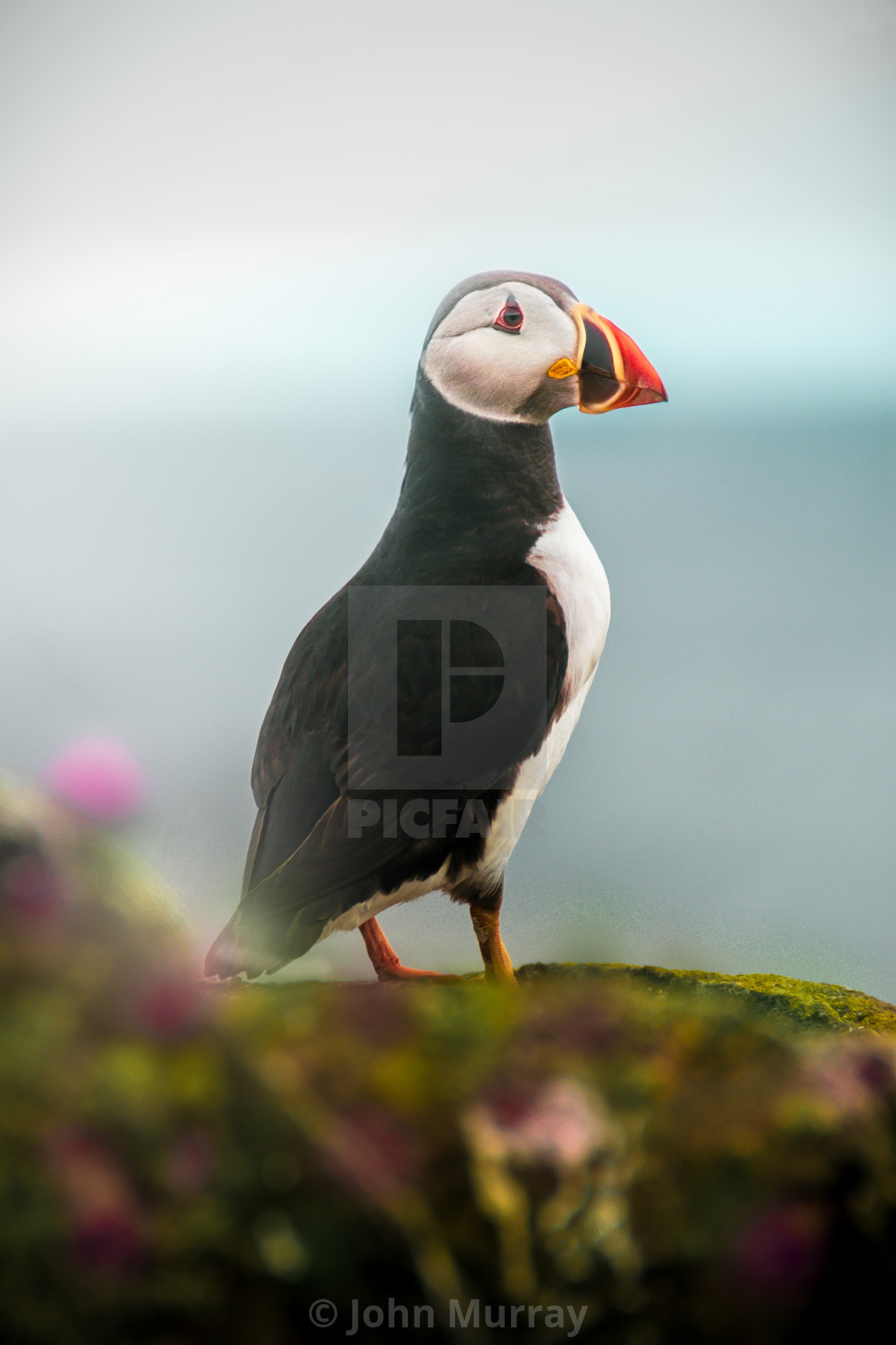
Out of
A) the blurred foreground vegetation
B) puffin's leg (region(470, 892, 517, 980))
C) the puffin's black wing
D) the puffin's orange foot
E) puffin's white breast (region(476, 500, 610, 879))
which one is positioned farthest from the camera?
the puffin's orange foot

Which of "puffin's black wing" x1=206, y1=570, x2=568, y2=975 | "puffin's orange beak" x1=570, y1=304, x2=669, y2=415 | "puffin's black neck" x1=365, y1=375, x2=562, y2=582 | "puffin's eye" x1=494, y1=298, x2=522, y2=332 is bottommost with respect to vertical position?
"puffin's black wing" x1=206, y1=570, x2=568, y2=975

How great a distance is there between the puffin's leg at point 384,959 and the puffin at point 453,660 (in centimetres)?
23

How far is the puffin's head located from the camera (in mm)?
1746

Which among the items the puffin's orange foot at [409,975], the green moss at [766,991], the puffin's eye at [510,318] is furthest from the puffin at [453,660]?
the green moss at [766,991]

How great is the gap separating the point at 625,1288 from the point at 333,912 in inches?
35.9

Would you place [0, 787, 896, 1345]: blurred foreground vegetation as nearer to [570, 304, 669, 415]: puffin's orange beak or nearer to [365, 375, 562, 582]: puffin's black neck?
[365, 375, 562, 582]: puffin's black neck

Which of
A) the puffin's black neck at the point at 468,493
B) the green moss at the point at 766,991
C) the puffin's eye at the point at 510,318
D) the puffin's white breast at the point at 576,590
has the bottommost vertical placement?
the green moss at the point at 766,991

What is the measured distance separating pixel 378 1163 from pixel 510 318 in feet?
4.78

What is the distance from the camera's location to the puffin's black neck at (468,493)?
1.70m

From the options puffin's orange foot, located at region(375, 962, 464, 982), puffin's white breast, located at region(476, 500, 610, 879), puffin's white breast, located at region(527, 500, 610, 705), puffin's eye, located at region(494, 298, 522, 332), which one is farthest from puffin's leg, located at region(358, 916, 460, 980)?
puffin's eye, located at region(494, 298, 522, 332)

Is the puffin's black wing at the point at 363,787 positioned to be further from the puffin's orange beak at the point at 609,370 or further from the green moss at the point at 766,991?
the green moss at the point at 766,991

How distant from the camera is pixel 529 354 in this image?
5.73ft

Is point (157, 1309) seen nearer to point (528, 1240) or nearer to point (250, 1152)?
point (250, 1152)

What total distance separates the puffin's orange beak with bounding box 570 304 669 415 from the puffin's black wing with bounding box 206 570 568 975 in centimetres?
40
